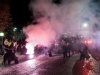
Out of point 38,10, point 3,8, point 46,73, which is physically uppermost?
point 3,8

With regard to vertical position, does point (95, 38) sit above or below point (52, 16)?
below

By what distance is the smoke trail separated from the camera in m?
15.6

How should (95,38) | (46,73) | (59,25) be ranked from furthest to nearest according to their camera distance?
(95,38), (59,25), (46,73)

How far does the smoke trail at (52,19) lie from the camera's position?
15597 mm

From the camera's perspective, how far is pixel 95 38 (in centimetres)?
2277

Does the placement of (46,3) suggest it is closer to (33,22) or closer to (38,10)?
(38,10)

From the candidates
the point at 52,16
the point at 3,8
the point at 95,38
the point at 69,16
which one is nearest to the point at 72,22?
the point at 69,16

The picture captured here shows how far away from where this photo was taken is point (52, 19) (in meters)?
16.6

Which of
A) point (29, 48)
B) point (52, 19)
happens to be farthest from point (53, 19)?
point (29, 48)

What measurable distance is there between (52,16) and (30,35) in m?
3.23

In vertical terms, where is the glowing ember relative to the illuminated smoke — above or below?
below

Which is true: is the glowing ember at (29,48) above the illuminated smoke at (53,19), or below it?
below

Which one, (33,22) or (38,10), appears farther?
(33,22)

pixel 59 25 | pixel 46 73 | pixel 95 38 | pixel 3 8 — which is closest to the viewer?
pixel 46 73
